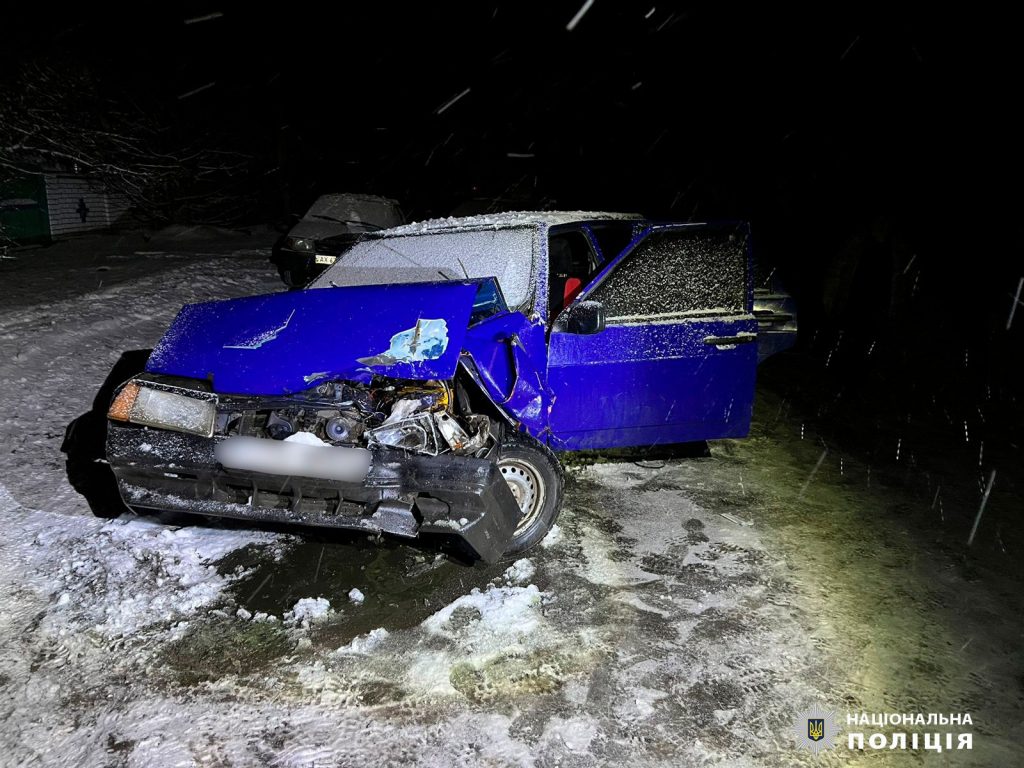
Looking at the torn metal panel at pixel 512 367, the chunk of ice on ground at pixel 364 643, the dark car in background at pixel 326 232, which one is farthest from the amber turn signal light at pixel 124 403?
the dark car in background at pixel 326 232

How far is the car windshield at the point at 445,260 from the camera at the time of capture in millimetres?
4121

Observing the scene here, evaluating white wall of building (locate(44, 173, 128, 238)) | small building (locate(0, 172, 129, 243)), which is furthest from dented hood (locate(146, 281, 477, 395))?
white wall of building (locate(44, 173, 128, 238))

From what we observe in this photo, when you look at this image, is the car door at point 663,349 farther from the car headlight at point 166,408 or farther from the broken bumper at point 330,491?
the car headlight at point 166,408

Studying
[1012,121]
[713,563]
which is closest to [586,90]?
[1012,121]

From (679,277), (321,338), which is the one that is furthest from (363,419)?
(679,277)

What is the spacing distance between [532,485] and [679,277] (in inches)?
67.3

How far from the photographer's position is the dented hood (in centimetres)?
309

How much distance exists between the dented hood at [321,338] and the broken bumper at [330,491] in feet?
1.28

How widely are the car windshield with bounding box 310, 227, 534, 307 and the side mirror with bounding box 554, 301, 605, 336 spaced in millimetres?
325

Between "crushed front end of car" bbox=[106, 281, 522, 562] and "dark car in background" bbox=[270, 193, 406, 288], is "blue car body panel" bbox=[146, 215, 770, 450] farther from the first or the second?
"dark car in background" bbox=[270, 193, 406, 288]

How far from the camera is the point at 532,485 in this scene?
3562 mm

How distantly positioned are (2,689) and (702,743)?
2.71 meters

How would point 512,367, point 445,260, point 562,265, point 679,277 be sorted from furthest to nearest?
point 562,265 → point 445,260 → point 679,277 → point 512,367

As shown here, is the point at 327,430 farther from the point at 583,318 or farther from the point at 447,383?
the point at 583,318
